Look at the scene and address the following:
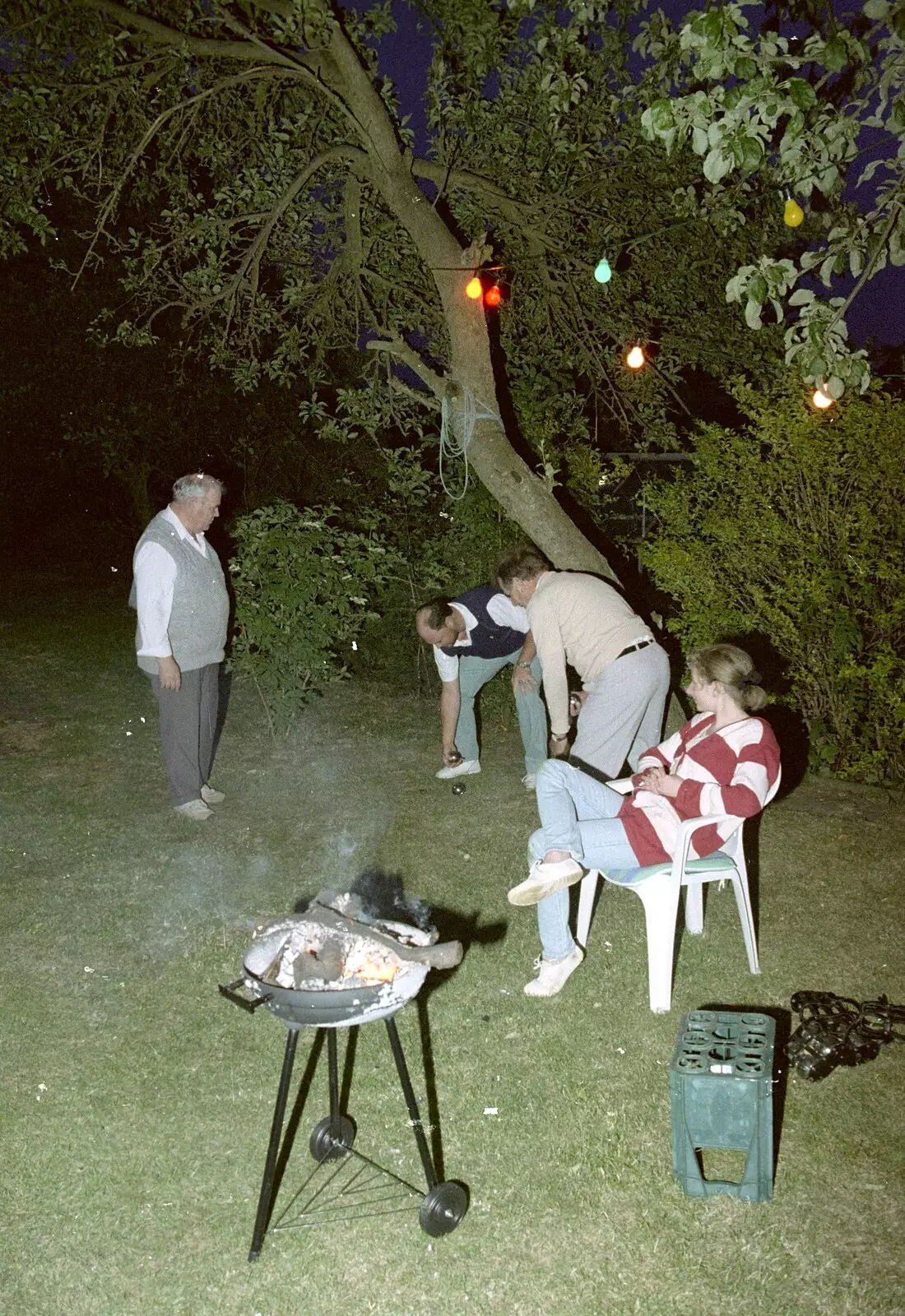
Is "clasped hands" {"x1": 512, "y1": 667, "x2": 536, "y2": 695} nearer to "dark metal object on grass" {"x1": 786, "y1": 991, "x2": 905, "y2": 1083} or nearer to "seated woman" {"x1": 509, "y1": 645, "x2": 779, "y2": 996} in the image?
"seated woman" {"x1": 509, "y1": 645, "x2": 779, "y2": 996}

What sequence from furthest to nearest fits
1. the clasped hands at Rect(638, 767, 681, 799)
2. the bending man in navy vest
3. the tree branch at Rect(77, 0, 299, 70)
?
1. the bending man in navy vest
2. the tree branch at Rect(77, 0, 299, 70)
3. the clasped hands at Rect(638, 767, 681, 799)

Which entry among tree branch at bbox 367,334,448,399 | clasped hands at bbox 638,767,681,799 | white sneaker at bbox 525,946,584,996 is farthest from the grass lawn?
tree branch at bbox 367,334,448,399

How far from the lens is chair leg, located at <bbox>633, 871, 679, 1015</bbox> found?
377 centimetres

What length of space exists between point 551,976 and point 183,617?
294cm

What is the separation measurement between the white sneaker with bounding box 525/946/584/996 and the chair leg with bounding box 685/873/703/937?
0.73 meters

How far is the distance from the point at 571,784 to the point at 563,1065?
1.03 meters

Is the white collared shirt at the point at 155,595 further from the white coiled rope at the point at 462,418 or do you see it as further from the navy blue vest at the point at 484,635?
the white coiled rope at the point at 462,418

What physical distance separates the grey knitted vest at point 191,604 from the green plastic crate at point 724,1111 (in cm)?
368

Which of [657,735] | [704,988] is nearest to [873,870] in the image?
[657,735]

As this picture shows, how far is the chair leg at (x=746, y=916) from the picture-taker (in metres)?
4.01

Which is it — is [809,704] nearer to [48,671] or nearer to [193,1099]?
[193,1099]

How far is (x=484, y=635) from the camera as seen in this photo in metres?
6.27

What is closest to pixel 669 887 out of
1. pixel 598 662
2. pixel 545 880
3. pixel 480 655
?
pixel 545 880

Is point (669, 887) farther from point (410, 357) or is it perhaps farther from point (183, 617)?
point (410, 357)
